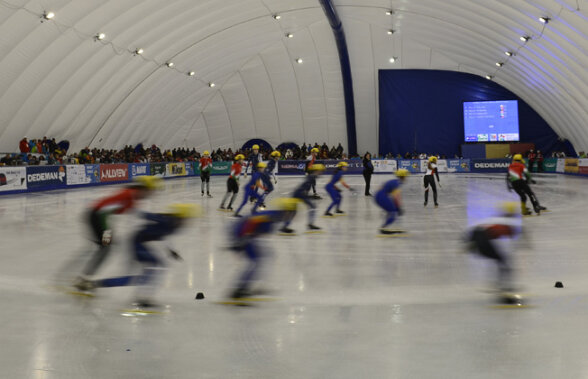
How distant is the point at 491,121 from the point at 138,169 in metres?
28.3

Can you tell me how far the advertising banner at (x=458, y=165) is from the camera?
41.5m

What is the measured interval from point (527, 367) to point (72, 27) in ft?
82.1

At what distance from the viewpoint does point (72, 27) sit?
24.2 metres

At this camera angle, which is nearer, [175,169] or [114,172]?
[114,172]

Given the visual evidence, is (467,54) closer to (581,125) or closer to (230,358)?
(581,125)

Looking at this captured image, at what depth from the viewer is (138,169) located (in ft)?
112

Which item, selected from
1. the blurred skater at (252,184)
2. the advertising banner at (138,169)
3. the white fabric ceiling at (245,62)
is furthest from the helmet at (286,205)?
the advertising banner at (138,169)

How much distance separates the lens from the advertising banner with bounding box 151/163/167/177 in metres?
36.1

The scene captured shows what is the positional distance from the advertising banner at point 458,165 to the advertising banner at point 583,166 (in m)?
9.34

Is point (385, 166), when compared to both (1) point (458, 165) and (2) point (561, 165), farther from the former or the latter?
(2) point (561, 165)

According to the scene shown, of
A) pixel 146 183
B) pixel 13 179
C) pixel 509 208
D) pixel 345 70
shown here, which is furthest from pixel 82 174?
pixel 509 208

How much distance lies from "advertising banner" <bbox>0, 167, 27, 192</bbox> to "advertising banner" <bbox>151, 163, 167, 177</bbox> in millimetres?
12524

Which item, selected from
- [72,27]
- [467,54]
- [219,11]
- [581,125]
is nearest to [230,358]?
[72,27]

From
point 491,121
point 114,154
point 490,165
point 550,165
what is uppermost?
point 491,121
